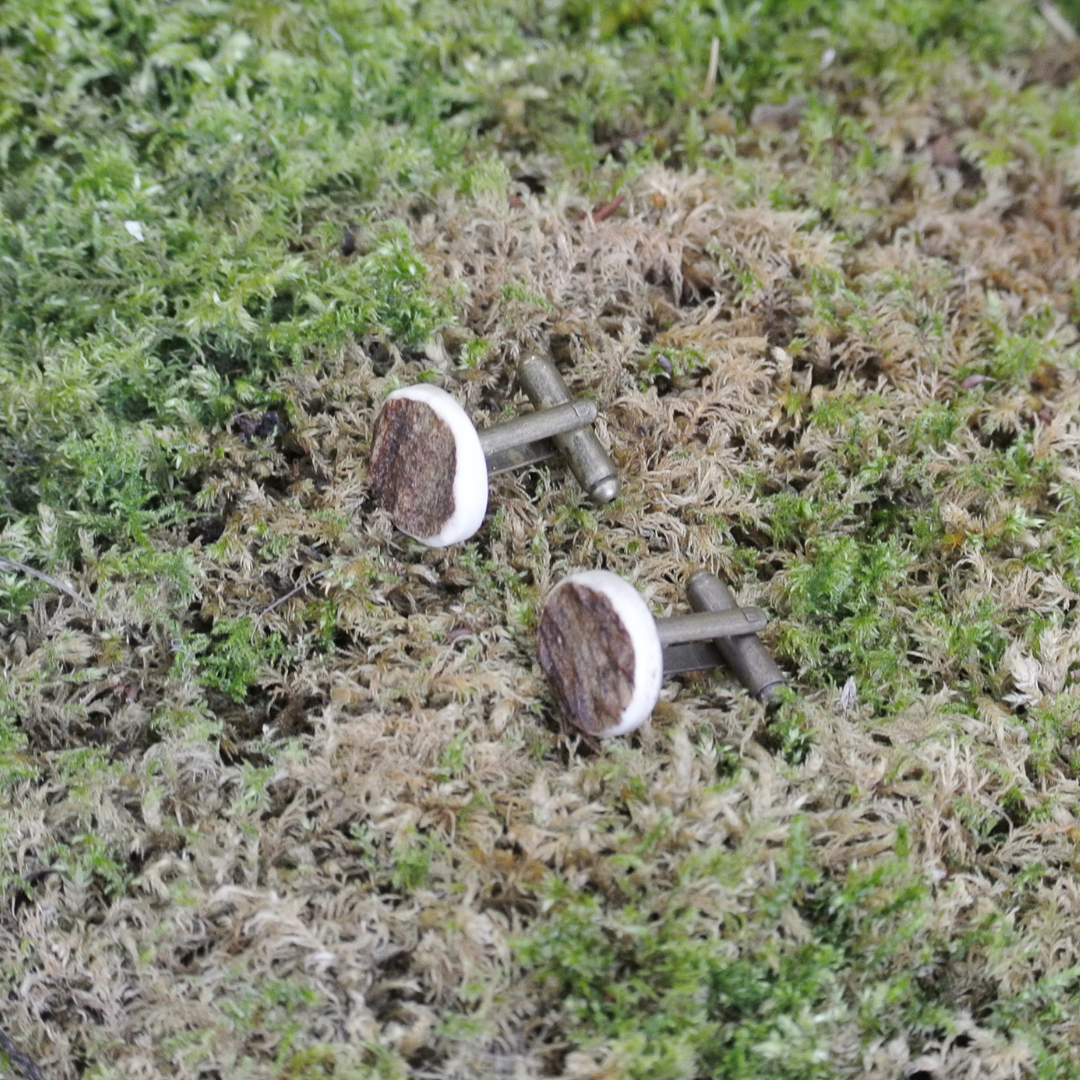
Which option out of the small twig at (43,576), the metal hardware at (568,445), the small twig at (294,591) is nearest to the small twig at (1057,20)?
the metal hardware at (568,445)

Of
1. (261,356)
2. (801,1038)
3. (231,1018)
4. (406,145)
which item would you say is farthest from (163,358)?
(801,1038)

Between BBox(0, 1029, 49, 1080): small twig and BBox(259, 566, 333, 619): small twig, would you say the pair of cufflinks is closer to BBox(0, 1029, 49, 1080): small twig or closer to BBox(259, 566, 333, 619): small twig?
BBox(259, 566, 333, 619): small twig

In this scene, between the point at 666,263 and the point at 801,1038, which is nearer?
the point at 801,1038

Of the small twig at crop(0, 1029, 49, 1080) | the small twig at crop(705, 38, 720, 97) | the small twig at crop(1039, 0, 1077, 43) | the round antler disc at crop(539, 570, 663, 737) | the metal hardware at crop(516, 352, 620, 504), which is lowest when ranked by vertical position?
the small twig at crop(0, 1029, 49, 1080)

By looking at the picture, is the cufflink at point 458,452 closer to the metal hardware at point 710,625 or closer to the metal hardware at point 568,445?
the metal hardware at point 568,445

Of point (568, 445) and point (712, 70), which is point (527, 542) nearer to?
point (568, 445)

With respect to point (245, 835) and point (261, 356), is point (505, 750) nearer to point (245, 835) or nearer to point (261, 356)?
point (245, 835)

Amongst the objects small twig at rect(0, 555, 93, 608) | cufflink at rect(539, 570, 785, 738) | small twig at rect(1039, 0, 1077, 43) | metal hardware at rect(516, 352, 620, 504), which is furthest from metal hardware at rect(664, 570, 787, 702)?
small twig at rect(1039, 0, 1077, 43)
